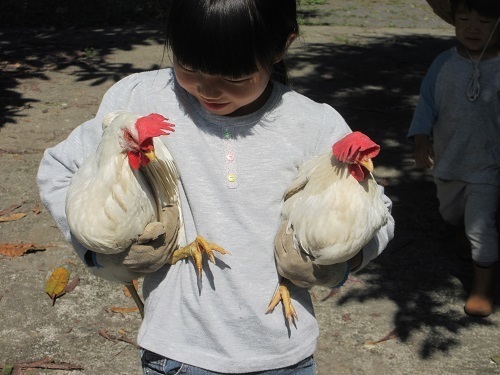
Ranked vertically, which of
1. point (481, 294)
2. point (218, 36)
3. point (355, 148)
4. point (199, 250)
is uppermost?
point (218, 36)

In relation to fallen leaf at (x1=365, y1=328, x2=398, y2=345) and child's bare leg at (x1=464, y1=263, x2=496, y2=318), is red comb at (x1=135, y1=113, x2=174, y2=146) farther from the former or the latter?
child's bare leg at (x1=464, y1=263, x2=496, y2=318)

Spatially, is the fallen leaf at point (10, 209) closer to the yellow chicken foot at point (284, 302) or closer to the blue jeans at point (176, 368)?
the blue jeans at point (176, 368)

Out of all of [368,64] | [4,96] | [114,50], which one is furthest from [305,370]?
[114,50]

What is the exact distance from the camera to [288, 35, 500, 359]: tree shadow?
14.1 ft

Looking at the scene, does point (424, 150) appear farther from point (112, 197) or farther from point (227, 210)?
point (112, 197)

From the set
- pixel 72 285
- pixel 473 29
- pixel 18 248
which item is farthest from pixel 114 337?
pixel 473 29

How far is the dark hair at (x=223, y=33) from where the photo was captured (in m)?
1.82

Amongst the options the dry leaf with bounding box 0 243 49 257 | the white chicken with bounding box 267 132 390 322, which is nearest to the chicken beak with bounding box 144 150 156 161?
the white chicken with bounding box 267 132 390 322

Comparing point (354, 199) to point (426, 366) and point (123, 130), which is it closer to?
point (123, 130)

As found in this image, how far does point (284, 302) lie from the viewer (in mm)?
2008

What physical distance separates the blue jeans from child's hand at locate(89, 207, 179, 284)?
0.24 meters

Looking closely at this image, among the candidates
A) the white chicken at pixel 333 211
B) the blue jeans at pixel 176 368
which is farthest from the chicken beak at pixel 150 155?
Result: the blue jeans at pixel 176 368

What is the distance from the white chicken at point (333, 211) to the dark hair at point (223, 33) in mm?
330

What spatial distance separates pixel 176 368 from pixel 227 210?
46 cm
